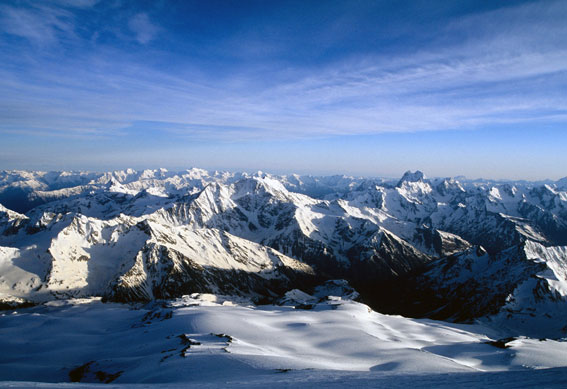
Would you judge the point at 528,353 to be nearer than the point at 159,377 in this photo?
No

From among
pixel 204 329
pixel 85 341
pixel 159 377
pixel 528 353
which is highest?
pixel 159 377

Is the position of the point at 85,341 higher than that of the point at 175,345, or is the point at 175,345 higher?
the point at 175,345

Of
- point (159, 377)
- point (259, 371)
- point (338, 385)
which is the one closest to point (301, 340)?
point (259, 371)

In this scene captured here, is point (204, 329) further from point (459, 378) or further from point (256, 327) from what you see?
point (459, 378)

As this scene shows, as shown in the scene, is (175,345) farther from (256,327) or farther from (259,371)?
(259,371)

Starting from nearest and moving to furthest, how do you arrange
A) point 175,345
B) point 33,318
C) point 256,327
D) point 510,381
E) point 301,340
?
point 510,381
point 175,345
point 301,340
point 256,327
point 33,318

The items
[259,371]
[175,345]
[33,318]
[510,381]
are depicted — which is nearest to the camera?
[510,381]
